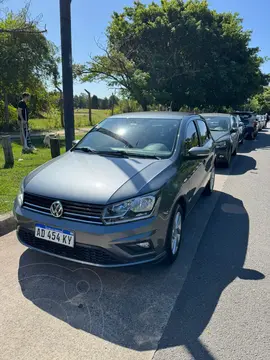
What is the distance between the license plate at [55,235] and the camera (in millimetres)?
2734

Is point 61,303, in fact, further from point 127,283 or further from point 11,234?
point 11,234

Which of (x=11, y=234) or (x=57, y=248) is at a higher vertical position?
(x=57, y=248)

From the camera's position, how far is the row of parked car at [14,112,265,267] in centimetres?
269

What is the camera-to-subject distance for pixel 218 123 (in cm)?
1020

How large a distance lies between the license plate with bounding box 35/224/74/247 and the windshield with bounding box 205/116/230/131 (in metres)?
8.17

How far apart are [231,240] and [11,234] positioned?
9.88ft

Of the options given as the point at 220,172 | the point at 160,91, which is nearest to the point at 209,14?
the point at 160,91

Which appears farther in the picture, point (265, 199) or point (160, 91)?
point (160, 91)

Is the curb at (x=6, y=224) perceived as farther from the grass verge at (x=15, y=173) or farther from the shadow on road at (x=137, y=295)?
the shadow on road at (x=137, y=295)

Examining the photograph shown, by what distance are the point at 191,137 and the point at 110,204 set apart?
2.12 metres

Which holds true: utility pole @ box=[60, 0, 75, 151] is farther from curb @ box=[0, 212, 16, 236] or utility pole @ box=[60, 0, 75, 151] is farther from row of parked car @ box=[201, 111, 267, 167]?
row of parked car @ box=[201, 111, 267, 167]

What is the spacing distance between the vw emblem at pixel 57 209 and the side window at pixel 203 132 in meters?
2.96

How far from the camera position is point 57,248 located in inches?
113

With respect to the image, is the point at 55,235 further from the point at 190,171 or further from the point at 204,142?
the point at 204,142
